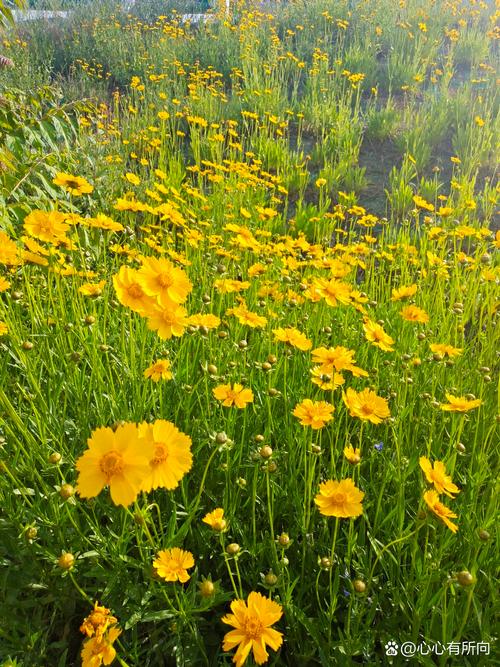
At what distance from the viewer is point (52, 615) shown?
1.18 m

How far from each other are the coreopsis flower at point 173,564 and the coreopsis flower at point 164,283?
0.50 meters

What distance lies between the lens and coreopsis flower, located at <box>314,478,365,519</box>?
3.19 feet

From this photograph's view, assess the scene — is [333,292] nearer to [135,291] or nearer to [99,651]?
[135,291]

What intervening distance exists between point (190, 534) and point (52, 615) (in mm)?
357

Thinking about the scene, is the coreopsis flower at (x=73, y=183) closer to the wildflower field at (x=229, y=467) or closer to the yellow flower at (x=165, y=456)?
the wildflower field at (x=229, y=467)

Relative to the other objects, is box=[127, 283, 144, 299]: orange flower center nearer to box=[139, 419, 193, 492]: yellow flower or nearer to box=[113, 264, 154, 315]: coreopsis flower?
box=[113, 264, 154, 315]: coreopsis flower

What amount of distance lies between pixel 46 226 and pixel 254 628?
1.16 m

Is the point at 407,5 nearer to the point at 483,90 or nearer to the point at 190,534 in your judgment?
Result: the point at 483,90

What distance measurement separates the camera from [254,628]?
834mm

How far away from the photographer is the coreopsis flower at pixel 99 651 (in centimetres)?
82

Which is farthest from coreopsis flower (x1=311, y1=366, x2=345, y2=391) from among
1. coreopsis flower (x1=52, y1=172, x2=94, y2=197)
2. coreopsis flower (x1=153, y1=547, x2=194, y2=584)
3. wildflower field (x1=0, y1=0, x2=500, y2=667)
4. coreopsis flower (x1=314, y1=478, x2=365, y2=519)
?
coreopsis flower (x1=52, y1=172, x2=94, y2=197)

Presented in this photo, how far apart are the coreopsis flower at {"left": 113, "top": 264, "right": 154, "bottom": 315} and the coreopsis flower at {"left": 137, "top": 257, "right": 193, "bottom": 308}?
14mm

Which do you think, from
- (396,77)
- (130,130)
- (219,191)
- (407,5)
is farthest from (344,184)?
(407,5)

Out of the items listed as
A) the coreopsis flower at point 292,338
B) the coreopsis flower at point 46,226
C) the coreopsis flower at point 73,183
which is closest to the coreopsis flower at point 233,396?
the coreopsis flower at point 292,338
